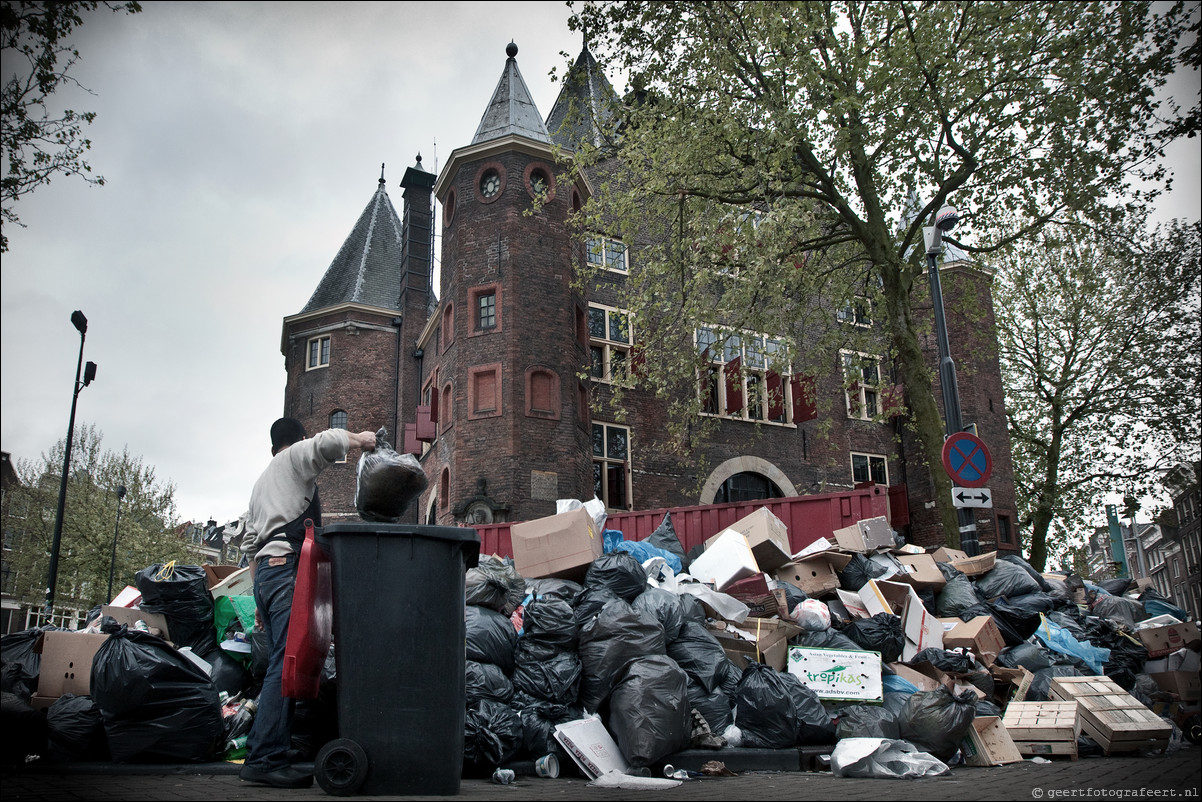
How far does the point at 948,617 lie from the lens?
788 centimetres

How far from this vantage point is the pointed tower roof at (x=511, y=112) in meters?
21.4

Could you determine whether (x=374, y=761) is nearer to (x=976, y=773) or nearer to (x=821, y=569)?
(x=976, y=773)

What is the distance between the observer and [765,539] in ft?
26.4

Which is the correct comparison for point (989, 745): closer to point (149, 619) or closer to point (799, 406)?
Result: point (149, 619)

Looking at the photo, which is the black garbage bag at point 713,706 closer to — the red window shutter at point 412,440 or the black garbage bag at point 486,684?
the black garbage bag at point 486,684

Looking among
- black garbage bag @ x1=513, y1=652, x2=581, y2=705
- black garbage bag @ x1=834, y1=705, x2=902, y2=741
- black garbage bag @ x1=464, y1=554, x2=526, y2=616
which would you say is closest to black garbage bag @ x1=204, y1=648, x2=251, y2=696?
black garbage bag @ x1=464, y1=554, x2=526, y2=616

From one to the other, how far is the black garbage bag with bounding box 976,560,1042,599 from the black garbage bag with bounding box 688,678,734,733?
3.96 m

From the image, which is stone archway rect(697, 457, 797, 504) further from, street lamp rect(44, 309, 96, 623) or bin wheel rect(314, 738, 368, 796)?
bin wheel rect(314, 738, 368, 796)

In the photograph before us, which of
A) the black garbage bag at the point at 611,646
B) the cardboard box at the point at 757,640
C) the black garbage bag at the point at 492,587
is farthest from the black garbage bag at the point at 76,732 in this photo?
the cardboard box at the point at 757,640

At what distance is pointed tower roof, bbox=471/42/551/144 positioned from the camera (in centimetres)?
2139

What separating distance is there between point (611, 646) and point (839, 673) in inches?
73.6

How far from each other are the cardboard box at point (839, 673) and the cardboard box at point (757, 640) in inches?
7.0

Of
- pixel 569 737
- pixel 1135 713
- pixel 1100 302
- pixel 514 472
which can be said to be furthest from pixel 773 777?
pixel 1100 302

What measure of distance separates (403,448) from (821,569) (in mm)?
20152
